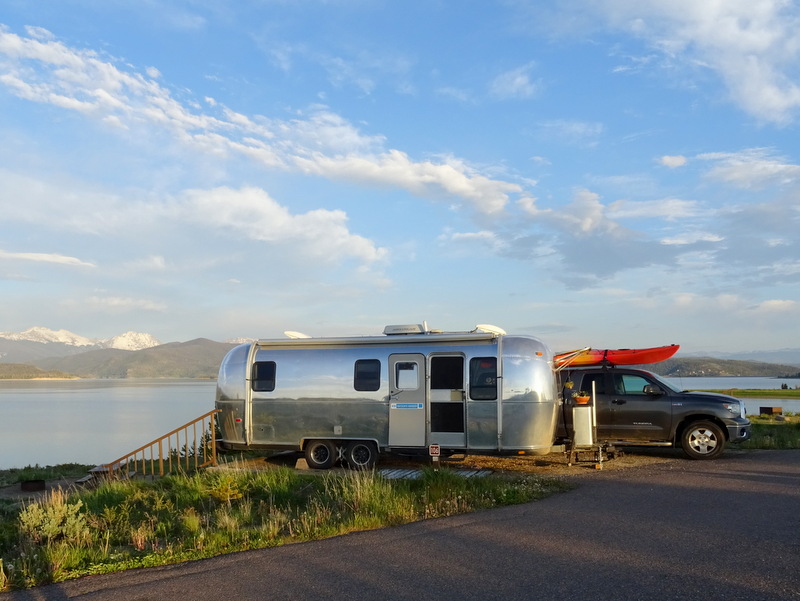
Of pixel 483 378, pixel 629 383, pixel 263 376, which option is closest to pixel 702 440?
pixel 629 383

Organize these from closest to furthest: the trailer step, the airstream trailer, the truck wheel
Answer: the trailer step
the airstream trailer
the truck wheel

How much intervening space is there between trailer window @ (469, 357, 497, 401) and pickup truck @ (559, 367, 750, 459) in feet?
6.44

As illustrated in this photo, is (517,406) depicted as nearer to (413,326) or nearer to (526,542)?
(413,326)

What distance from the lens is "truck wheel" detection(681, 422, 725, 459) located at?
13992 mm

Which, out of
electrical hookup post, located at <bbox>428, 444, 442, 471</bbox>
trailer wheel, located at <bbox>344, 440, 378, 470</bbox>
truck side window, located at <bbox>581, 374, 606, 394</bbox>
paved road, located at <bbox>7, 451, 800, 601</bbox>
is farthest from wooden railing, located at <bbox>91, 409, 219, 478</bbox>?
truck side window, located at <bbox>581, 374, 606, 394</bbox>

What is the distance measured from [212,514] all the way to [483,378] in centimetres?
514

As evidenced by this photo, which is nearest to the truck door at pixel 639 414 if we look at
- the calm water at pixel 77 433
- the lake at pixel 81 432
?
the lake at pixel 81 432

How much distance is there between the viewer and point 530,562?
6.59m

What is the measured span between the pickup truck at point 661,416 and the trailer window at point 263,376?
18.5ft

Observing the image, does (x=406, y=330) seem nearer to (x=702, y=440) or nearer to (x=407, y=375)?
(x=407, y=375)

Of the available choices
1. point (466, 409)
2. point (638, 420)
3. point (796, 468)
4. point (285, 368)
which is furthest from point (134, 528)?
point (796, 468)

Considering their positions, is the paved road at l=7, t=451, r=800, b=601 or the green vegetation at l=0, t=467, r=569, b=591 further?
the green vegetation at l=0, t=467, r=569, b=591

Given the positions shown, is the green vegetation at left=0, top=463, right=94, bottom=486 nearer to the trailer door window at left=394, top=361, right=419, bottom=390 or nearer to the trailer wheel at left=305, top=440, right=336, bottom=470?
the trailer wheel at left=305, top=440, right=336, bottom=470

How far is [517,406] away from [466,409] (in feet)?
2.97
